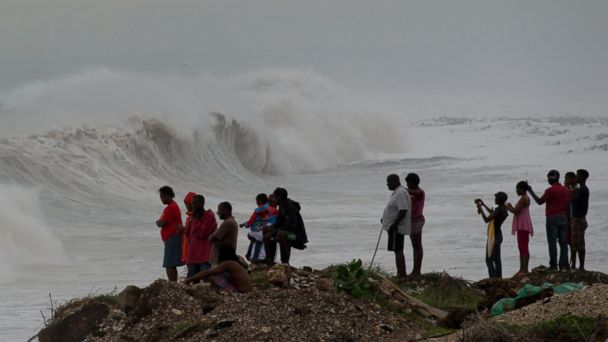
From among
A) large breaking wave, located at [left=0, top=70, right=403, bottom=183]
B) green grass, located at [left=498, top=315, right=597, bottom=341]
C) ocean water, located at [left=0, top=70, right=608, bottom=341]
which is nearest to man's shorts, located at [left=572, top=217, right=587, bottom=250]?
ocean water, located at [left=0, top=70, right=608, bottom=341]

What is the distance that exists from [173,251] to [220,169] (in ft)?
82.2

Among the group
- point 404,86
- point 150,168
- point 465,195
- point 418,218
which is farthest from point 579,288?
point 404,86

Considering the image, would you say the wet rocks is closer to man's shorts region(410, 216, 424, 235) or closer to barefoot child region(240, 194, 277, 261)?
barefoot child region(240, 194, 277, 261)

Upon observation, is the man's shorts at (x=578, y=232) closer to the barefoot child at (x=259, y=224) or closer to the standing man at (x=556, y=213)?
the standing man at (x=556, y=213)

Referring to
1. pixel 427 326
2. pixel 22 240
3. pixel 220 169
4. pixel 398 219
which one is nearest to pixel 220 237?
pixel 427 326

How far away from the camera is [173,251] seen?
1143 centimetres

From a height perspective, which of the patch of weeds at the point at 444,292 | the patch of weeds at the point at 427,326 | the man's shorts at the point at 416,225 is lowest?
the patch of weeds at the point at 427,326

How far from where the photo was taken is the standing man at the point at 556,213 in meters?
13.2

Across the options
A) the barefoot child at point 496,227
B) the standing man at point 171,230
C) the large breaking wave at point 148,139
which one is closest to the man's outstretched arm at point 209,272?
the standing man at point 171,230

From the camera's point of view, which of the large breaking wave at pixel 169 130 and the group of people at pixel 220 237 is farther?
the large breaking wave at pixel 169 130

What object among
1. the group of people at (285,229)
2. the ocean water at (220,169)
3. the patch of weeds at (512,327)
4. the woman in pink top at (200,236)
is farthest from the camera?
the ocean water at (220,169)

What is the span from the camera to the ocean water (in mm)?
18344

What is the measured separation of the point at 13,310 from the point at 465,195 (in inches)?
728

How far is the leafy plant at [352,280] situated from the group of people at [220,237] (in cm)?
78
